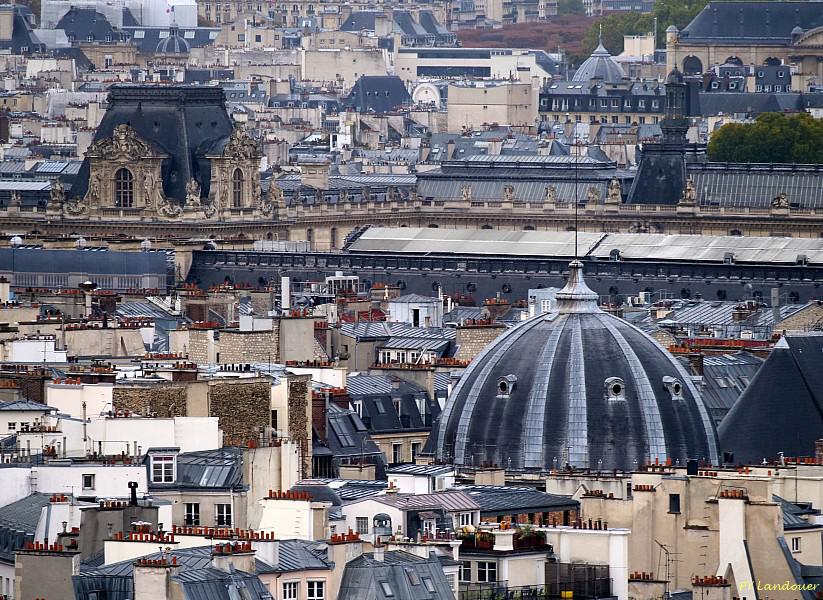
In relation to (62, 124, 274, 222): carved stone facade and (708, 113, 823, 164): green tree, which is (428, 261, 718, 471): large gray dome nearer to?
(62, 124, 274, 222): carved stone facade

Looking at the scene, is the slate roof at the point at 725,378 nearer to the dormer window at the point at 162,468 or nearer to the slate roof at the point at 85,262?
the dormer window at the point at 162,468

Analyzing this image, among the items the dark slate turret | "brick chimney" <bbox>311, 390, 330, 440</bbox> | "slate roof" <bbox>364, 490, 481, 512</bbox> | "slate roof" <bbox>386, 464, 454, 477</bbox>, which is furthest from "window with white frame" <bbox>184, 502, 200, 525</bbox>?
the dark slate turret

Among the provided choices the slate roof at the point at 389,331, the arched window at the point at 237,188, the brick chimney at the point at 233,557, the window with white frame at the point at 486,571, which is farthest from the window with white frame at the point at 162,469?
the arched window at the point at 237,188

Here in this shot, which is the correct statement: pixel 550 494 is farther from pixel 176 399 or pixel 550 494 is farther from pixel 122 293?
pixel 122 293

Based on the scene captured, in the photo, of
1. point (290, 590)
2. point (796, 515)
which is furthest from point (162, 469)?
point (290, 590)

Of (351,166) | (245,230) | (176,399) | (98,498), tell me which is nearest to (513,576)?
(98,498)

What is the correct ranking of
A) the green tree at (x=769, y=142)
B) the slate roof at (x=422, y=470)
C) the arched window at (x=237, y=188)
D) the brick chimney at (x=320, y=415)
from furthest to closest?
the green tree at (x=769, y=142) → the arched window at (x=237, y=188) → the brick chimney at (x=320, y=415) → the slate roof at (x=422, y=470)

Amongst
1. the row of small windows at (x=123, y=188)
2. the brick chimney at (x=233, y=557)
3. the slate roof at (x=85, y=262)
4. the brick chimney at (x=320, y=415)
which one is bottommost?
the brick chimney at (x=233, y=557)
